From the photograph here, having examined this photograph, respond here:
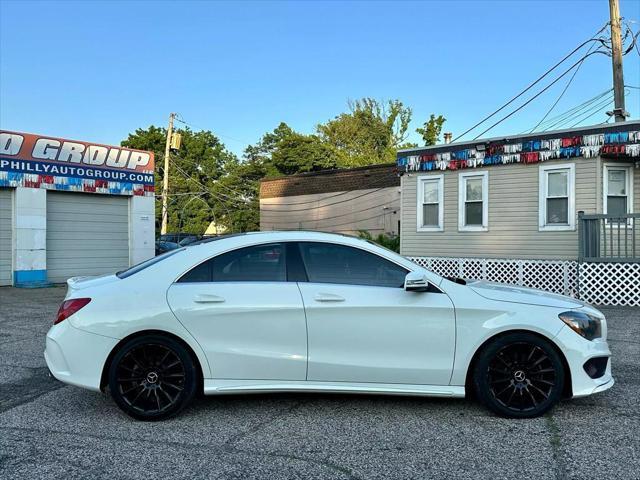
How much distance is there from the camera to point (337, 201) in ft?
99.2

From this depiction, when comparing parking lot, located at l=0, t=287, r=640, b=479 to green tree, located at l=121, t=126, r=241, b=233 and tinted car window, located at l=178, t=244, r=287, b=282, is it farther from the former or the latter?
green tree, located at l=121, t=126, r=241, b=233

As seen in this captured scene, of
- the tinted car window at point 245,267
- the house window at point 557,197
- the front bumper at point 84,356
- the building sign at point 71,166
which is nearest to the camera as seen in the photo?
the front bumper at point 84,356

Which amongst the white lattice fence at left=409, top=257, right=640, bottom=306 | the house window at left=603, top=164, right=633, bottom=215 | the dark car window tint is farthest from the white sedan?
the house window at left=603, top=164, right=633, bottom=215

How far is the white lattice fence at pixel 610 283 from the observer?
11.8 m


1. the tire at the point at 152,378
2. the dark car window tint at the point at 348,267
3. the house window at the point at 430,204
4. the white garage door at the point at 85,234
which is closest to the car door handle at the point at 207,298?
the tire at the point at 152,378

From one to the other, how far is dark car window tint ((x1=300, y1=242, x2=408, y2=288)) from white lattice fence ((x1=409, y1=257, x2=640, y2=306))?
5514 mm

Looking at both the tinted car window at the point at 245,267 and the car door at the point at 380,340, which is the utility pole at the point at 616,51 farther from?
the tinted car window at the point at 245,267

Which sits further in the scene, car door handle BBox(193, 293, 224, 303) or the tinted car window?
→ the tinted car window

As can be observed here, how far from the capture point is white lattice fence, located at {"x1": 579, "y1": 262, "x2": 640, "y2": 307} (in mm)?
11797

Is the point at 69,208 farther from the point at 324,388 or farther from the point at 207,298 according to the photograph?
the point at 324,388

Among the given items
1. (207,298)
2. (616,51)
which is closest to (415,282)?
(207,298)

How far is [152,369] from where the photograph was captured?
179 inches

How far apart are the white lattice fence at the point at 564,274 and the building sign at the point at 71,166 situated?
9974 mm

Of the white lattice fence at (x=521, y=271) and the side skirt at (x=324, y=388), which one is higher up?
the white lattice fence at (x=521, y=271)
